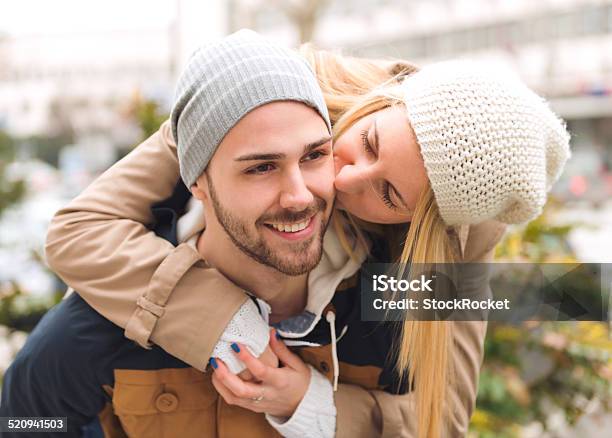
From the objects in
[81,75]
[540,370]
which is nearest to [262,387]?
[540,370]

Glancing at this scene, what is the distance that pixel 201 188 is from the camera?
1.71 m

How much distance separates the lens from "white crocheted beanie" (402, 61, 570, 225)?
61.5 inches

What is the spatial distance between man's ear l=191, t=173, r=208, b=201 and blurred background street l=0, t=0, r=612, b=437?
392 mm

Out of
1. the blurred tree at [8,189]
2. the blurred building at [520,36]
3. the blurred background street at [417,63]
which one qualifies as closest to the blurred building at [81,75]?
the blurred background street at [417,63]

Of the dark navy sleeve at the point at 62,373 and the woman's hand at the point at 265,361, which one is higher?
the woman's hand at the point at 265,361

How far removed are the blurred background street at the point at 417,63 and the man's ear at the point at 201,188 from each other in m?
0.39

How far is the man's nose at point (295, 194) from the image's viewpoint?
5.07ft

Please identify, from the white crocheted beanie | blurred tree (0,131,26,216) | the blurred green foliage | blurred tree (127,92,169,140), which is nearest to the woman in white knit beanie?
the white crocheted beanie

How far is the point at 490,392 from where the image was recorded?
2.80 metres

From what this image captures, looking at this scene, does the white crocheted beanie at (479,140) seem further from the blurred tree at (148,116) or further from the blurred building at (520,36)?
the blurred building at (520,36)

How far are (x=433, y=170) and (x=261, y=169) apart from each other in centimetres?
44

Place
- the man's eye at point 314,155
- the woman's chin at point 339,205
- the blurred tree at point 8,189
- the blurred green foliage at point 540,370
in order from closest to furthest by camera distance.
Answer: the man's eye at point 314,155
the woman's chin at point 339,205
the blurred green foliage at point 540,370
the blurred tree at point 8,189

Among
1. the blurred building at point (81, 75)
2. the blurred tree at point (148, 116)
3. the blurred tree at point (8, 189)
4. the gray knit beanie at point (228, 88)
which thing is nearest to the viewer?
the gray knit beanie at point (228, 88)

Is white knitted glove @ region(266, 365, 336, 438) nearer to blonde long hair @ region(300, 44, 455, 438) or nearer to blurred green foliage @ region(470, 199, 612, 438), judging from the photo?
blonde long hair @ region(300, 44, 455, 438)
